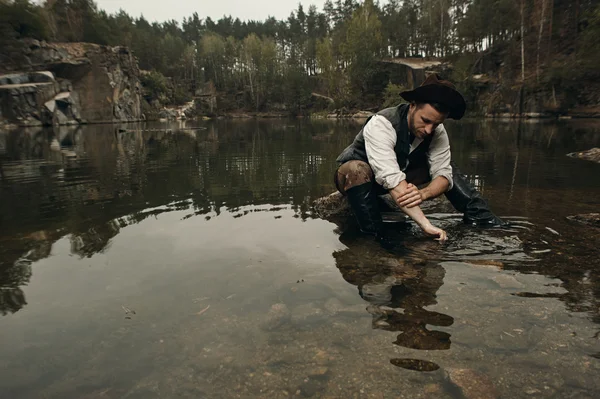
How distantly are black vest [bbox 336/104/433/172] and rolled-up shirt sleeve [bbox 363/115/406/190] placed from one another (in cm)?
9

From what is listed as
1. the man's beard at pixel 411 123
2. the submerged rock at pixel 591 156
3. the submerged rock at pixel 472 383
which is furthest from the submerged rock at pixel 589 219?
the submerged rock at pixel 591 156

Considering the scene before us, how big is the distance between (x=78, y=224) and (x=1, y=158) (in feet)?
38.4

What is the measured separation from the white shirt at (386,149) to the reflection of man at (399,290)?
0.79m

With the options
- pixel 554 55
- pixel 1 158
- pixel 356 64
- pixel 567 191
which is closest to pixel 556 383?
pixel 567 191

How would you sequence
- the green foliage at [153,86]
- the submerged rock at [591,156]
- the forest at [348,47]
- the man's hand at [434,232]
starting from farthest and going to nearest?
the green foliage at [153,86] → the forest at [348,47] → the submerged rock at [591,156] → the man's hand at [434,232]

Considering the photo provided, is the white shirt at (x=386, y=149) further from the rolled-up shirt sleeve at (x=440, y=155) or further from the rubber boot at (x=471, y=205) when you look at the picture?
the rubber boot at (x=471, y=205)

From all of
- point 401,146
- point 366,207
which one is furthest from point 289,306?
point 401,146

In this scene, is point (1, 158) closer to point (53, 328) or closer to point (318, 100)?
point (53, 328)

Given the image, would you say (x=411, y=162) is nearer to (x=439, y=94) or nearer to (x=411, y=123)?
(x=411, y=123)

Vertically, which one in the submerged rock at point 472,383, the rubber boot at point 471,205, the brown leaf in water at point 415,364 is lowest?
the submerged rock at point 472,383

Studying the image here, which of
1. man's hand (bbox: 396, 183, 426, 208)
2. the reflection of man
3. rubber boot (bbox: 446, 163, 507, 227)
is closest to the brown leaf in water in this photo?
the reflection of man

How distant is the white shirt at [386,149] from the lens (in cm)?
376

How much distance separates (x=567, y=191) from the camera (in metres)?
6.70

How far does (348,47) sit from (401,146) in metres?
72.9
